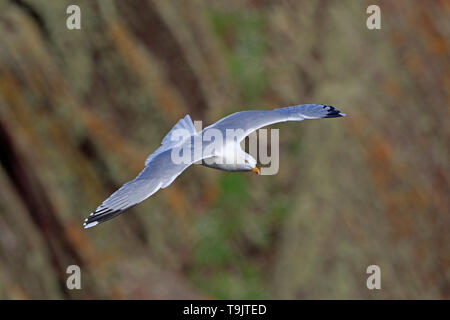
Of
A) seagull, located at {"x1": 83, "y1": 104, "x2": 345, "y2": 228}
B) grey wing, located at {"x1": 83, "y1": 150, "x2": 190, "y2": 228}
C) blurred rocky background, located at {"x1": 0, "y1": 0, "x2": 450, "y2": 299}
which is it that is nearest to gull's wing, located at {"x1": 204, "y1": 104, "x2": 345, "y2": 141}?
seagull, located at {"x1": 83, "y1": 104, "x2": 345, "y2": 228}

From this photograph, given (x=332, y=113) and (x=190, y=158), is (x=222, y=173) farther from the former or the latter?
(x=190, y=158)

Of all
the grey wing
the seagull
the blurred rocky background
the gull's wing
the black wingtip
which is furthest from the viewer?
the blurred rocky background

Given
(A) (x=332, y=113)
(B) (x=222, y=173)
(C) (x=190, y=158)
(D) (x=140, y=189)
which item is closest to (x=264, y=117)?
(A) (x=332, y=113)

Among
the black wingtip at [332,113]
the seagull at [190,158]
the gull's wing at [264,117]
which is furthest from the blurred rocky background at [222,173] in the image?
the black wingtip at [332,113]

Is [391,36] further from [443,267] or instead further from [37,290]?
[37,290]

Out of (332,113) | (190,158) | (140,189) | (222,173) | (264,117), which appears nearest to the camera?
(140,189)

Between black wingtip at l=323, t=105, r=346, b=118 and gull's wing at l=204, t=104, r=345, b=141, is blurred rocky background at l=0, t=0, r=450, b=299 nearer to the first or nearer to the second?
gull's wing at l=204, t=104, r=345, b=141
